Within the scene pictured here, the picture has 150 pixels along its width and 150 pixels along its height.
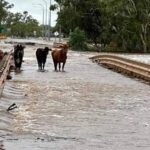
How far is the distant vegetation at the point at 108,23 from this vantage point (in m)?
81.9

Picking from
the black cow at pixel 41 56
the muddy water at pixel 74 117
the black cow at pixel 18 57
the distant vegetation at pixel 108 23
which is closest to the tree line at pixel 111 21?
the distant vegetation at pixel 108 23

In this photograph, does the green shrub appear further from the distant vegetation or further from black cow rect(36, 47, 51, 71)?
black cow rect(36, 47, 51, 71)

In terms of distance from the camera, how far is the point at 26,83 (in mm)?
24453

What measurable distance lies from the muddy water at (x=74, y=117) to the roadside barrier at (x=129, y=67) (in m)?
4.85

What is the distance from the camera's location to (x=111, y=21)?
87375 millimetres

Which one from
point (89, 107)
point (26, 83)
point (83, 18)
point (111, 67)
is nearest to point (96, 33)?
point (83, 18)

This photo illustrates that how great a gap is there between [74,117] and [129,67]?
18880 mm

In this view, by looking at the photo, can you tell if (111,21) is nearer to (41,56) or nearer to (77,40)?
(77,40)

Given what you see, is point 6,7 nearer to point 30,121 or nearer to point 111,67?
point 111,67

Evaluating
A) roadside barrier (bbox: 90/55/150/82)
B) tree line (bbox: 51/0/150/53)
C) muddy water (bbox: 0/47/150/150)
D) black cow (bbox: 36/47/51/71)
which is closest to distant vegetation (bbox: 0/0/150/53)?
tree line (bbox: 51/0/150/53)

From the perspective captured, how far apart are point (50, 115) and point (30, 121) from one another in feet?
4.18

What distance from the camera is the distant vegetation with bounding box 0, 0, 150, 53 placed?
8188cm

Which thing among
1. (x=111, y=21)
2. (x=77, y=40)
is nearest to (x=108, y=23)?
(x=111, y=21)

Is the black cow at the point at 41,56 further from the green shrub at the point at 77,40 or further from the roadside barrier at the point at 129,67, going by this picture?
the green shrub at the point at 77,40
